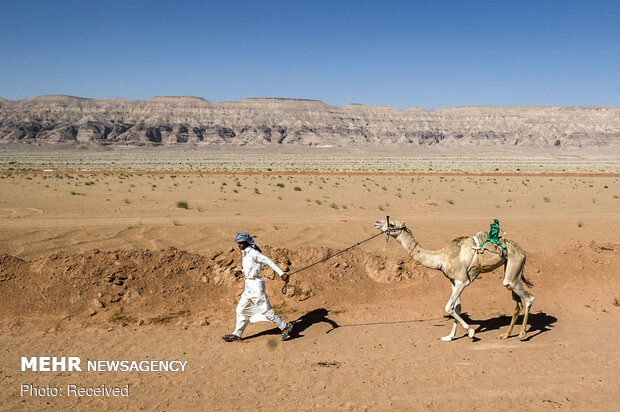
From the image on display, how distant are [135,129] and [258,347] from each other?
155m

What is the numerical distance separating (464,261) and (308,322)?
3.24m

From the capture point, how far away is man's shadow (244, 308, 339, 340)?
8758 mm

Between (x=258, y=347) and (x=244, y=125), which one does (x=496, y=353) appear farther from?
(x=244, y=125)

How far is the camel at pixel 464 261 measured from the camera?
8.20 meters

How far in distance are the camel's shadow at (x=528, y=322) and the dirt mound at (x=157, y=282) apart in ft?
7.54

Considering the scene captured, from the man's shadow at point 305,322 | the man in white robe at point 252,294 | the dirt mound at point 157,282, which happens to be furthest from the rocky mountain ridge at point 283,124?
the man in white robe at point 252,294

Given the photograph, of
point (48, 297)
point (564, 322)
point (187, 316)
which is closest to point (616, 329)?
point (564, 322)

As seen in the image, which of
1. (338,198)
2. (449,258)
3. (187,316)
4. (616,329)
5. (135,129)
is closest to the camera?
(449,258)

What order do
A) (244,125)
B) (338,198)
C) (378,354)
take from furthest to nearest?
(244,125) → (338,198) → (378,354)

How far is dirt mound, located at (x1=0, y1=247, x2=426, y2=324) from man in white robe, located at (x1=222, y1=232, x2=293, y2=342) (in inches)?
69.7

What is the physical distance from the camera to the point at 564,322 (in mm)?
9508

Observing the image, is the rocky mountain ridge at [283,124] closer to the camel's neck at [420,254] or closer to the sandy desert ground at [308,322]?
the sandy desert ground at [308,322]

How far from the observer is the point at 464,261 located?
325 inches

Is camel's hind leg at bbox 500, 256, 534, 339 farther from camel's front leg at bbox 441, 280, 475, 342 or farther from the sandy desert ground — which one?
camel's front leg at bbox 441, 280, 475, 342
